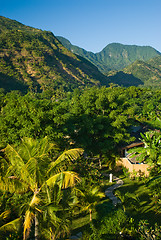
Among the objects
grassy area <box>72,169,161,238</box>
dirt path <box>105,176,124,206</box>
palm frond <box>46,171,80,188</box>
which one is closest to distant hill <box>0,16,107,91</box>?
dirt path <box>105,176,124,206</box>

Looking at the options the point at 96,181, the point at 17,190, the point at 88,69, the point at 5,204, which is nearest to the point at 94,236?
the point at 17,190

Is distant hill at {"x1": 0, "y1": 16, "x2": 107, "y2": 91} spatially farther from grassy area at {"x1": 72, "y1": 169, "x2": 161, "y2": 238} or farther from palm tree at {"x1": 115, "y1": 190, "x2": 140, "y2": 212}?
palm tree at {"x1": 115, "y1": 190, "x2": 140, "y2": 212}

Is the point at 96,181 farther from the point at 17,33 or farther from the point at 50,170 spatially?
the point at 17,33

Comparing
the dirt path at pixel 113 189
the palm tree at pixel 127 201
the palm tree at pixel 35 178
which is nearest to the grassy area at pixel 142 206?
the palm tree at pixel 127 201

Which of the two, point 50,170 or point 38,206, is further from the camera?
point 50,170

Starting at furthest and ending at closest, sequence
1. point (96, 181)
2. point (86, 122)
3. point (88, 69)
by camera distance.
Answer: point (88, 69) → point (86, 122) → point (96, 181)

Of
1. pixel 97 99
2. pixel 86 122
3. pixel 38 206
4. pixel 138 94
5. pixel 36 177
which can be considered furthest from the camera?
pixel 138 94

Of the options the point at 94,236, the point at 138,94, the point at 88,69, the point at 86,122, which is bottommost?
the point at 94,236

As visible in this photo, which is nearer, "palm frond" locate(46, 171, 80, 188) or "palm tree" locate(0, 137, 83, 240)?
"palm tree" locate(0, 137, 83, 240)

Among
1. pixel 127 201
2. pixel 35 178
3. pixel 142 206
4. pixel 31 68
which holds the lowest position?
pixel 142 206

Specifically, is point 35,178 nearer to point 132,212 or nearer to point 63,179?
point 63,179

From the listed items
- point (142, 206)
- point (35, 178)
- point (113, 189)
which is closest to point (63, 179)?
point (35, 178)
